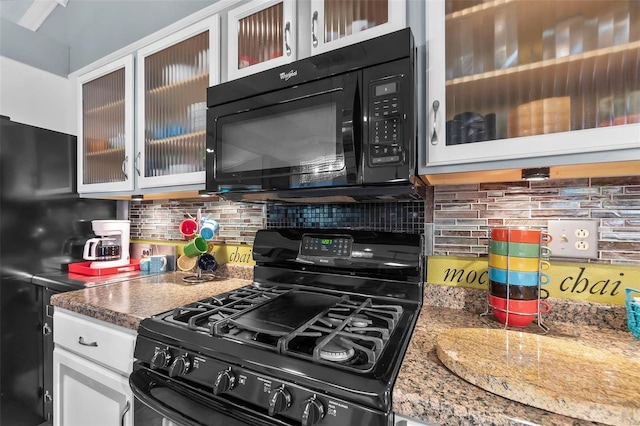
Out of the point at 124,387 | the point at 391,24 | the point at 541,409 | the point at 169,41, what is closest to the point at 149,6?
the point at 169,41

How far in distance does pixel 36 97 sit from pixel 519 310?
3186mm

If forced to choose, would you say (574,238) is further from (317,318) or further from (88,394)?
(88,394)

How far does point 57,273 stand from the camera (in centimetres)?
179

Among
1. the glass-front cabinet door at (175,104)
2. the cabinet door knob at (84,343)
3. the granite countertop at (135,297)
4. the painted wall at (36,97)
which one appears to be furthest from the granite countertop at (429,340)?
the painted wall at (36,97)

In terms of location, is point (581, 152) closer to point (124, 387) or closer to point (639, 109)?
point (639, 109)

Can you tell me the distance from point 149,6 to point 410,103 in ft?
6.83

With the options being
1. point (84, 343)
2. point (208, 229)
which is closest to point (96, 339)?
point (84, 343)

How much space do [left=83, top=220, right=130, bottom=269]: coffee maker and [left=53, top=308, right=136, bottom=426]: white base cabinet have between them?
0.52 meters

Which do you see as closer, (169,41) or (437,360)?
(437,360)

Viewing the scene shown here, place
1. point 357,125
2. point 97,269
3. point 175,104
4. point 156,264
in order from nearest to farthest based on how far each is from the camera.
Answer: point 357,125 → point 175,104 → point 97,269 → point 156,264

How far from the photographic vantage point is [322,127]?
3.39 ft

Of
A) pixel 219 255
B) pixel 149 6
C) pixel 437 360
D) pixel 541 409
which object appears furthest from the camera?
pixel 149 6

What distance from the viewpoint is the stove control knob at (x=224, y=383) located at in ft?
2.42

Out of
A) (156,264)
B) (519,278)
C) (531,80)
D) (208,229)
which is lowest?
(156,264)
